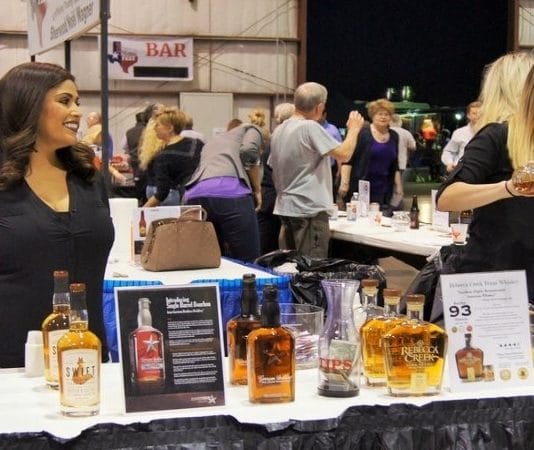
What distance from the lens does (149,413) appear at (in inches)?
66.7

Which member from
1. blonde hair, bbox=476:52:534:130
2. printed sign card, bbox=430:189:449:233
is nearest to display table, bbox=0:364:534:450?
blonde hair, bbox=476:52:534:130

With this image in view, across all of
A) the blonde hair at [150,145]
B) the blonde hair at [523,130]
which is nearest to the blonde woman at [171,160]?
the blonde hair at [150,145]

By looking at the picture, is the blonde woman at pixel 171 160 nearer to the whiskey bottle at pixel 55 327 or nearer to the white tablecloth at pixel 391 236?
the white tablecloth at pixel 391 236

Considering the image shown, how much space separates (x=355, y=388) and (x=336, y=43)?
1569 centimetres

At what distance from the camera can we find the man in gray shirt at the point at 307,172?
555 centimetres

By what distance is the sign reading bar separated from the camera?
5.53 ft

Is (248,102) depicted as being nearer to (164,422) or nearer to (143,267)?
(143,267)

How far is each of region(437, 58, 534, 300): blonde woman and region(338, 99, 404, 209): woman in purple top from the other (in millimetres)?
4707

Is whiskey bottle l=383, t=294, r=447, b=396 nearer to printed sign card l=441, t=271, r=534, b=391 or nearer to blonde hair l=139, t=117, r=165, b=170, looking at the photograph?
printed sign card l=441, t=271, r=534, b=391

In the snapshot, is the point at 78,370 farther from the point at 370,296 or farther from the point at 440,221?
the point at 440,221

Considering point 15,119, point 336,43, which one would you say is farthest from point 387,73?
point 15,119

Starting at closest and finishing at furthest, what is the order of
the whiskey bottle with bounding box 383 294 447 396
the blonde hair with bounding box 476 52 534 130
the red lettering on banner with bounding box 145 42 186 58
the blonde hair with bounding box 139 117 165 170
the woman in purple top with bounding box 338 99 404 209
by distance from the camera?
the whiskey bottle with bounding box 383 294 447 396, the blonde hair with bounding box 476 52 534 130, the blonde hair with bounding box 139 117 165 170, the woman in purple top with bounding box 338 99 404 209, the red lettering on banner with bounding box 145 42 186 58

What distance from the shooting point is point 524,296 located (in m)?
1.90

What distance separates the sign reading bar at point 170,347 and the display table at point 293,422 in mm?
28
